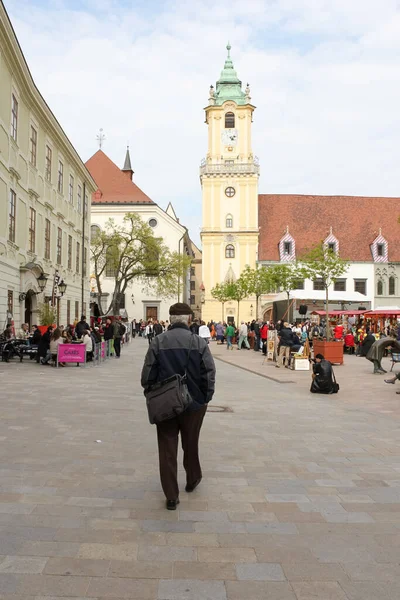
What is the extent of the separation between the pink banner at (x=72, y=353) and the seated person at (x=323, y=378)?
8.59 meters

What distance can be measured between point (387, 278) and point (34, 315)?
49.2 m

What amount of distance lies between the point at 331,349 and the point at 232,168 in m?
46.4

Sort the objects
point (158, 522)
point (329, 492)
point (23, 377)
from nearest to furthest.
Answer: point (158, 522) → point (329, 492) → point (23, 377)

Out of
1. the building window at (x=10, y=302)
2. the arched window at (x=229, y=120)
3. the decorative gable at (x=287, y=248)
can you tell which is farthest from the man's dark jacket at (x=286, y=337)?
the arched window at (x=229, y=120)

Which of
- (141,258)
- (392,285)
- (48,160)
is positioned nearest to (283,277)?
(141,258)

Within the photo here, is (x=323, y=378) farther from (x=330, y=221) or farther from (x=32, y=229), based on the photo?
(x=330, y=221)

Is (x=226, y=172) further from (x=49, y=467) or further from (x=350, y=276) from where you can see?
(x=49, y=467)

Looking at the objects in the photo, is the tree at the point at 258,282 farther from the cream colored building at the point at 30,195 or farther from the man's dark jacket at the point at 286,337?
the man's dark jacket at the point at 286,337

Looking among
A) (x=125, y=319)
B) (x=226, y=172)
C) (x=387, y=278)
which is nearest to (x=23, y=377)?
(x=125, y=319)

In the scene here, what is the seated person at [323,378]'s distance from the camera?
A: 42.4 ft

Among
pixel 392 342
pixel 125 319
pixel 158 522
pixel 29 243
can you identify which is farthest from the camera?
pixel 125 319

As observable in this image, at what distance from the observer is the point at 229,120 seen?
216ft

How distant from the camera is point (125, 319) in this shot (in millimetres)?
57406

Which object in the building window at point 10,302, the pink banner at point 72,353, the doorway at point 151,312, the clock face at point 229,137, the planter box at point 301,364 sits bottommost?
the planter box at point 301,364
